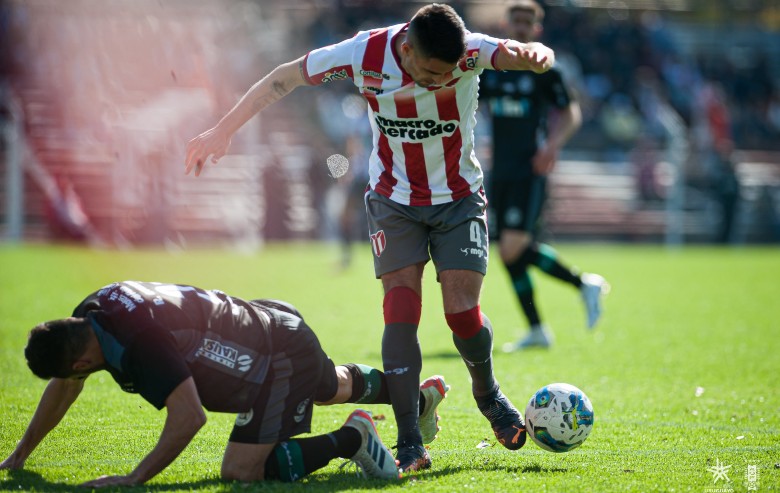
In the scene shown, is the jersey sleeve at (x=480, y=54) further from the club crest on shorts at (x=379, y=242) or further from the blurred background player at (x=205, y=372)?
the blurred background player at (x=205, y=372)

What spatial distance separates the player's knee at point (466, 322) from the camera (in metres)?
4.95

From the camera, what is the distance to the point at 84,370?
4.13 meters

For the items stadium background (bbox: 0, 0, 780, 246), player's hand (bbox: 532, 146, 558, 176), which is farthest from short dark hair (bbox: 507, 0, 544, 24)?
stadium background (bbox: 0, 0, 780, 246)

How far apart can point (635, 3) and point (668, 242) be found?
36.5 feet

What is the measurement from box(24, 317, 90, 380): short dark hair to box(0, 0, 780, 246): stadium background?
13.6 meters

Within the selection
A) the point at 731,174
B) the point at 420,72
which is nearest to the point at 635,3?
the point at 731,174

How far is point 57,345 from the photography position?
3.98 m

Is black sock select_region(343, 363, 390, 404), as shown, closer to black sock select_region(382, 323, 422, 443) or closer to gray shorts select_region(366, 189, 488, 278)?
black sock select_region(382, 323, 422, 443)

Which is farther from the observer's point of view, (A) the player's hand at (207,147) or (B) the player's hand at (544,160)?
(B) the player's hand at (544,160)

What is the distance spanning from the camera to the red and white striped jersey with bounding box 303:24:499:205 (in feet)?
15.7

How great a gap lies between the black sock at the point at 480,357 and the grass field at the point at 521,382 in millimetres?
342

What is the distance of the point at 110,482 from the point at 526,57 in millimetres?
2634

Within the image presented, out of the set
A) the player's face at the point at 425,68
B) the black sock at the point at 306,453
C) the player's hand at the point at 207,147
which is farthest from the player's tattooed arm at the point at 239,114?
the black sock at the point at 306,453

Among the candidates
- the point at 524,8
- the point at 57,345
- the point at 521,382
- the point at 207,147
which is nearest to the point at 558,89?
the point at 524,8
